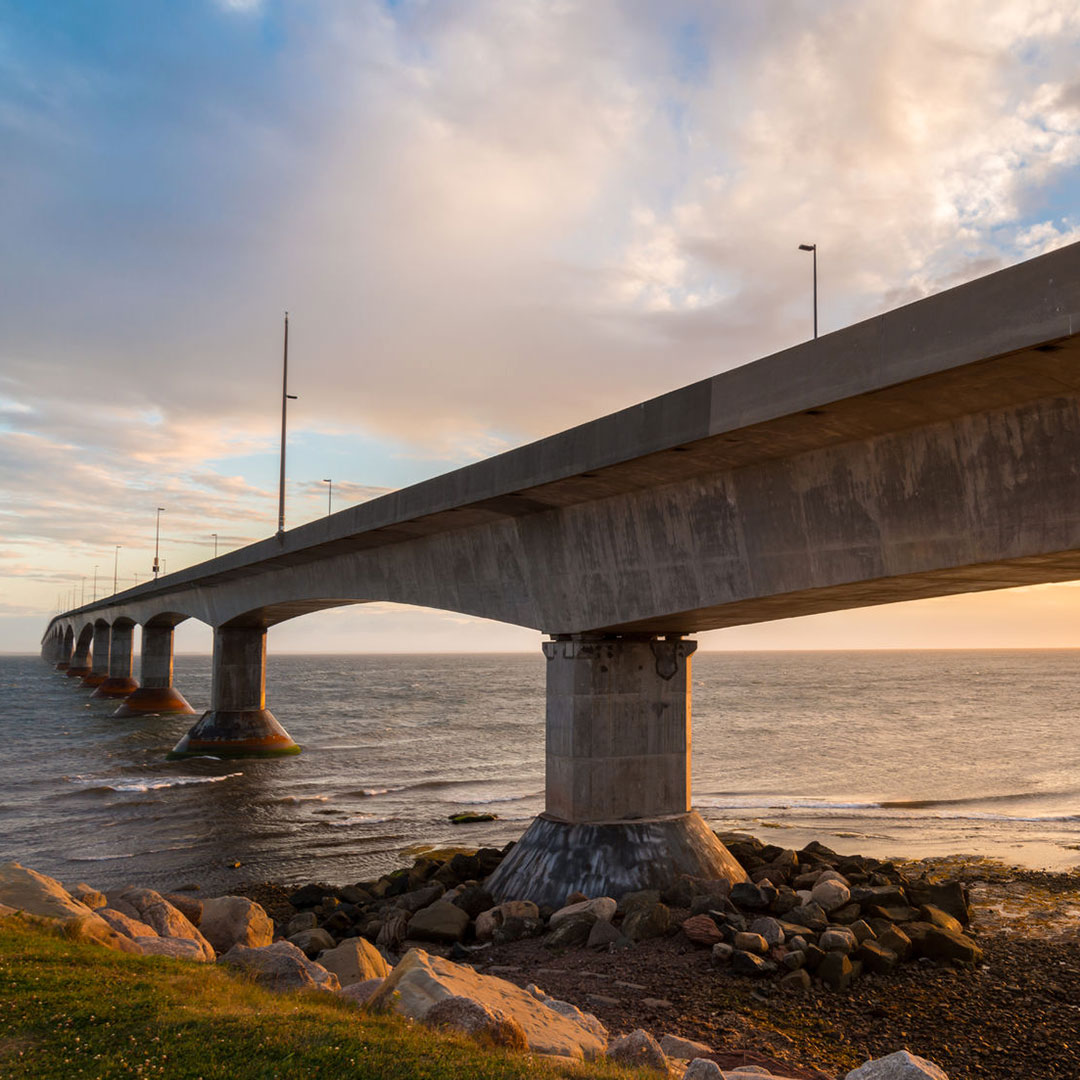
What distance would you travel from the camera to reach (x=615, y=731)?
52.0 ft

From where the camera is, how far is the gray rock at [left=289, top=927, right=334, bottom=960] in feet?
41.9

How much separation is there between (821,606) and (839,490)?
10.3ft

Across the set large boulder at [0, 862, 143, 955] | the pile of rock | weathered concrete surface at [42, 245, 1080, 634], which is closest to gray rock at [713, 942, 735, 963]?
the pile of rock

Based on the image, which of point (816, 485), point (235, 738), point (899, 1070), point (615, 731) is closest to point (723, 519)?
point (816, 485)

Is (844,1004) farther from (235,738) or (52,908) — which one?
(235,738)

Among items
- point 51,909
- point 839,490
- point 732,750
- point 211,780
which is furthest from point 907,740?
point 51,909

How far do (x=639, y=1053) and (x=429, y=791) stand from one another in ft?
83.9

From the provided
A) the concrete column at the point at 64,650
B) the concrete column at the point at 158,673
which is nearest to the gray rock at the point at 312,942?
the concrete column at the point at 158,673

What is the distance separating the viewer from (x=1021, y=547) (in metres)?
9.23

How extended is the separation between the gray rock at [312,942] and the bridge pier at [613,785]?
130 inches

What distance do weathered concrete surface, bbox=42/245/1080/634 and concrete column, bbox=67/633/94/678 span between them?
119 metres

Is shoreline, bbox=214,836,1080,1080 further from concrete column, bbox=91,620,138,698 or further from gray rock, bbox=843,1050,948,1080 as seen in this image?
concrete column, bbox=91,620,138,698

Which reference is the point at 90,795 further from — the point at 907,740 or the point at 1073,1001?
the point at 907,740

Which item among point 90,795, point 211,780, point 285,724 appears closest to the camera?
point 90,795
